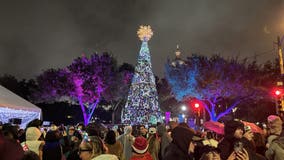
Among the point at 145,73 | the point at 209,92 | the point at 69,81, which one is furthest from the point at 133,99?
the point at 69,81

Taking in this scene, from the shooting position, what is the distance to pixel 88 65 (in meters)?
41.8

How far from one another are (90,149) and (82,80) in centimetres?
3763

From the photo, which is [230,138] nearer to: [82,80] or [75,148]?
[75,148]

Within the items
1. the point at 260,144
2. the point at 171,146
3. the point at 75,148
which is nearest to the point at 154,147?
the point at 75,148

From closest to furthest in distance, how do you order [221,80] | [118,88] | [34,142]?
[34,142]
[221,80]
[118,88]

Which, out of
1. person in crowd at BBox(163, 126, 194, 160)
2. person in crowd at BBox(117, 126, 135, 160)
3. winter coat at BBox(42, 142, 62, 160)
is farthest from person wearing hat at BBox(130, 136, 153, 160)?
person in crowd at BBox(117, 126, 135, 160)

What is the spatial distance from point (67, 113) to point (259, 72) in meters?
29.2

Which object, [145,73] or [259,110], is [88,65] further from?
[259,110]

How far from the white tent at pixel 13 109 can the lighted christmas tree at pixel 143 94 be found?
14097 millimetres

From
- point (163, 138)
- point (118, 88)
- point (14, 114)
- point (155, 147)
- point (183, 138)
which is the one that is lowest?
point (155, 147)

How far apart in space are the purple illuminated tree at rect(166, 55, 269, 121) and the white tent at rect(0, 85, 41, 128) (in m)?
20.7

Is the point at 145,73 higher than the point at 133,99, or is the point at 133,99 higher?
the point at 145,73

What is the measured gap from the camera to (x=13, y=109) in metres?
17.3

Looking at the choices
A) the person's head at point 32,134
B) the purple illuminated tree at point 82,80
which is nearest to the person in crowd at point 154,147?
the person's head at point 32,134
